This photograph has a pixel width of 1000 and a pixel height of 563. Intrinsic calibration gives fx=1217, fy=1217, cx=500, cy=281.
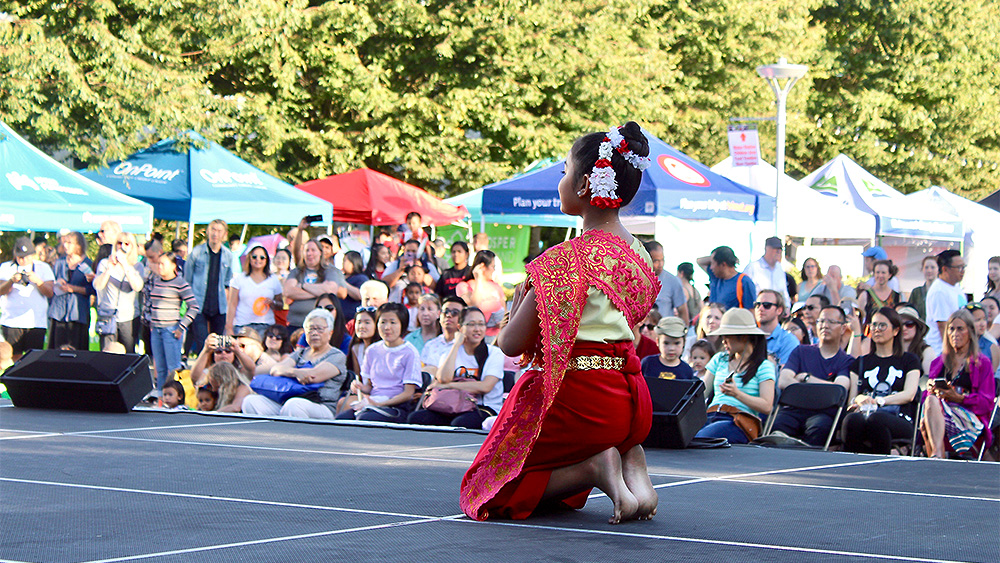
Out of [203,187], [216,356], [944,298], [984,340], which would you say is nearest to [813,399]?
[984,340]

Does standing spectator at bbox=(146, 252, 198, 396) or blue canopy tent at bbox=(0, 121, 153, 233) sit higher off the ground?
blue canopy tent at bbox=(0, 121, 153, 233)

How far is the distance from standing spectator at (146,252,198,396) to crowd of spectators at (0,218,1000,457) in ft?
0.05

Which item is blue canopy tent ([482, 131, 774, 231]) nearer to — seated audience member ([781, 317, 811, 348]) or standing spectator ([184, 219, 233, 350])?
seated audience member ([781, 317, 811, 348])

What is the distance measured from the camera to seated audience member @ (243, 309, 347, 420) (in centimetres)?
828

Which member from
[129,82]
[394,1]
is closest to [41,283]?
[129,82]

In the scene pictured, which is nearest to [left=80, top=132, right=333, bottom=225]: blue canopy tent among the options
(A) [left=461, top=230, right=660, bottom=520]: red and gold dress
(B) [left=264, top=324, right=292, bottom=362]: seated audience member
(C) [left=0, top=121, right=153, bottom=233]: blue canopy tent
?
(C) [left=0, top=121, right=153, bottom=233]: blue canopy tent

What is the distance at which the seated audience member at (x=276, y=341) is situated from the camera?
930cm

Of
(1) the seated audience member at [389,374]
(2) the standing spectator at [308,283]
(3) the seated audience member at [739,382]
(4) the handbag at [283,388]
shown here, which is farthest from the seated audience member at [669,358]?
(2) the standing spectator at [308,283]

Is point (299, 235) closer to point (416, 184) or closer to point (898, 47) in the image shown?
point (416, 184)

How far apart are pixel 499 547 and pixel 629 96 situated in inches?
825

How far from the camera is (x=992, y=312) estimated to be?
10117 mm

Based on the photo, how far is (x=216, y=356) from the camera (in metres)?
8.92

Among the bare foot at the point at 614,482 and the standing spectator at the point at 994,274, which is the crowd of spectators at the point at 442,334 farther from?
the bare foot at the point at 614,482

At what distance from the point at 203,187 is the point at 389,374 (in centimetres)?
757
